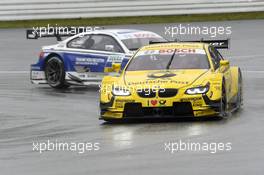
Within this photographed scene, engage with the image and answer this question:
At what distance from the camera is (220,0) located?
36938 mm

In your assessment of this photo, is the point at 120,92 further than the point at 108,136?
Yes

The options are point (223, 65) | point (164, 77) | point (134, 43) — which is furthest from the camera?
point (134, 43)

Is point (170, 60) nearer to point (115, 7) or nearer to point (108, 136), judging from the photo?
point (108, 136)

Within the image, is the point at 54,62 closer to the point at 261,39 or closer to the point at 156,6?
the point at 261,39

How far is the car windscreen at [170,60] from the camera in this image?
1445cm

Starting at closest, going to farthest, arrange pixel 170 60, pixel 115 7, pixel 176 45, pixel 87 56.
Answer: pixel 170 60 → pixel 176 45 → pixel 87 56 → pixel 115 7

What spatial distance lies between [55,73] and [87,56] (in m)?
0.98

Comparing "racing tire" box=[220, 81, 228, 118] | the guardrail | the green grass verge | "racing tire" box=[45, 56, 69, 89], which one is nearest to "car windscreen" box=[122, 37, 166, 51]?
"racing tire" box=[45, 56, 69, 89]

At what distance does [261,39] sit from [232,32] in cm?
282

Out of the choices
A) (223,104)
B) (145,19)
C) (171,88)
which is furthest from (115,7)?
(171,88)

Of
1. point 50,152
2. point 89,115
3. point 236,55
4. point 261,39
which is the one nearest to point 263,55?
point 236,55

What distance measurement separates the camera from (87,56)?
1905 centimetres

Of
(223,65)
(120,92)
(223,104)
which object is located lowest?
(223,104)

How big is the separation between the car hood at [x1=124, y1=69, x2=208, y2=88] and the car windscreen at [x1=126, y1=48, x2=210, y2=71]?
0.81 feet
